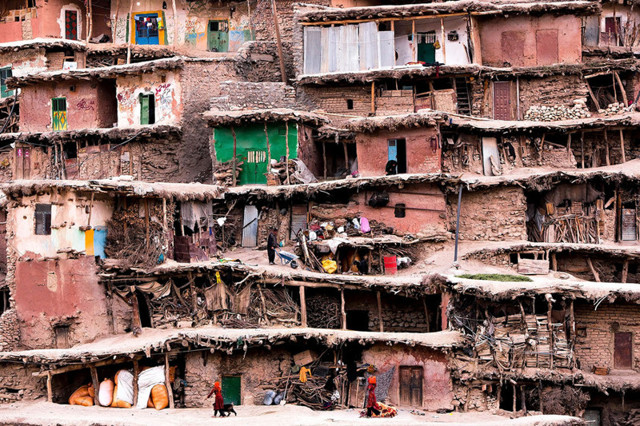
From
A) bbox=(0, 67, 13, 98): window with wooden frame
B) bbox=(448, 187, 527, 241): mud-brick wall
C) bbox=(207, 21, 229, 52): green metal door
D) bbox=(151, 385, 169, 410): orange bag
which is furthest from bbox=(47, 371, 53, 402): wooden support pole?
bbox=(207, 21, 229, 52): green metal door

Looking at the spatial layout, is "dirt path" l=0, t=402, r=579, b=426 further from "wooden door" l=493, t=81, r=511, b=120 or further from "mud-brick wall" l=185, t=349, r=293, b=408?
"wooden door" l=493, t=81, r=511, b=120

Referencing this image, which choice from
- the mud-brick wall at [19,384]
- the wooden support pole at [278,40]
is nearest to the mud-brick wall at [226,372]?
the mud-brick wall at [19,384]

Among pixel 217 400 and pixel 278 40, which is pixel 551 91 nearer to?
pixel 278 40

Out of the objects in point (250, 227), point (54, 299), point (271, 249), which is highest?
point (250, 227)

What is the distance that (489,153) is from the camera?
1433 inches

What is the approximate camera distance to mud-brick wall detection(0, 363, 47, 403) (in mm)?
30736

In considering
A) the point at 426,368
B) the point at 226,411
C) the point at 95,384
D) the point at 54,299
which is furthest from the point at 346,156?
the point at 95,384

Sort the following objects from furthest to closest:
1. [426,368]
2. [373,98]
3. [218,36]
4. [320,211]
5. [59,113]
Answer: [218,36] < [59,113] < [373,98] < [320,211] < [426,368]

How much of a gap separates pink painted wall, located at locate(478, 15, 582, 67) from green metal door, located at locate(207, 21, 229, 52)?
10.8m

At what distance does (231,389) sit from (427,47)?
52.3 ft

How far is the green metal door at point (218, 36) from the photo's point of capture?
42688 mm

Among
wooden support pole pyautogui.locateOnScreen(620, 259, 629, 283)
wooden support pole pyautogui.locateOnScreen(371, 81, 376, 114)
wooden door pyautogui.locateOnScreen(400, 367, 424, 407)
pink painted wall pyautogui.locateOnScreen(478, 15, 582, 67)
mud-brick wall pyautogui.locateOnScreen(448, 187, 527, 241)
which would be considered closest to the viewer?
wooden door pyautogui.locateOnScreen(400, 367, 424, 407)

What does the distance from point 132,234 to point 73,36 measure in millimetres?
14118

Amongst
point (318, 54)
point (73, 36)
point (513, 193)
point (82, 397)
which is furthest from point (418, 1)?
point (82, 397)
